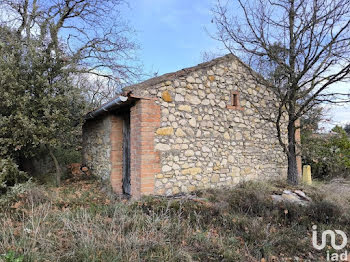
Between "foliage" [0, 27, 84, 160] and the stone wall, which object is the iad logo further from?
"foliage" [0, 27, 84, 160]

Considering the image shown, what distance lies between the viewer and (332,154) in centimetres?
858

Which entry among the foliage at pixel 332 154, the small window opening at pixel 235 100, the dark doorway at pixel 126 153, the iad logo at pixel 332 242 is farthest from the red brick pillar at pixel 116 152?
the foliage at pixel 332 154

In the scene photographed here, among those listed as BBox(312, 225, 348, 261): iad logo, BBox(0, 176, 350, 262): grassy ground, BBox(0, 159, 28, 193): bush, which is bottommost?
BBox(312, 225, 348, 261): iad logo

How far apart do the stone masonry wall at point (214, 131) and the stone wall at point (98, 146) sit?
2.05 metres

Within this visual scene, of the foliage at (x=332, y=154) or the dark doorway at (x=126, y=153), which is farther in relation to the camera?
the foliage at (x=332, y=154)

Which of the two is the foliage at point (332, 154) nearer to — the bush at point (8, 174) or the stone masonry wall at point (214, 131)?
the stone masonry wall at point (214, 131)

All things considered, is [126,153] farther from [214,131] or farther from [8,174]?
[8,174]

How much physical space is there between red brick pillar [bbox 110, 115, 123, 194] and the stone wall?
168 mm

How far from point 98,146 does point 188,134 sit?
3335 mm

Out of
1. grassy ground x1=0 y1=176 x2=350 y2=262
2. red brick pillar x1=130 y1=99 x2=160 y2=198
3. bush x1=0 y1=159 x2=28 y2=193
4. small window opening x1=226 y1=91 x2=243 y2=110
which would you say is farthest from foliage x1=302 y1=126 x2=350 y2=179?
bush x1=0 y1=159 x2=28 y2=193

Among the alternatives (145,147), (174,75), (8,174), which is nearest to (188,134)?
(145,147)

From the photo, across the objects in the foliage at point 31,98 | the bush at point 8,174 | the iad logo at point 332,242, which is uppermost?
the foliage at point 31,98

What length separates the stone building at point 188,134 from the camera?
16.9 ft

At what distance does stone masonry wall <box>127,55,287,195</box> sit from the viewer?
5.40 metres
